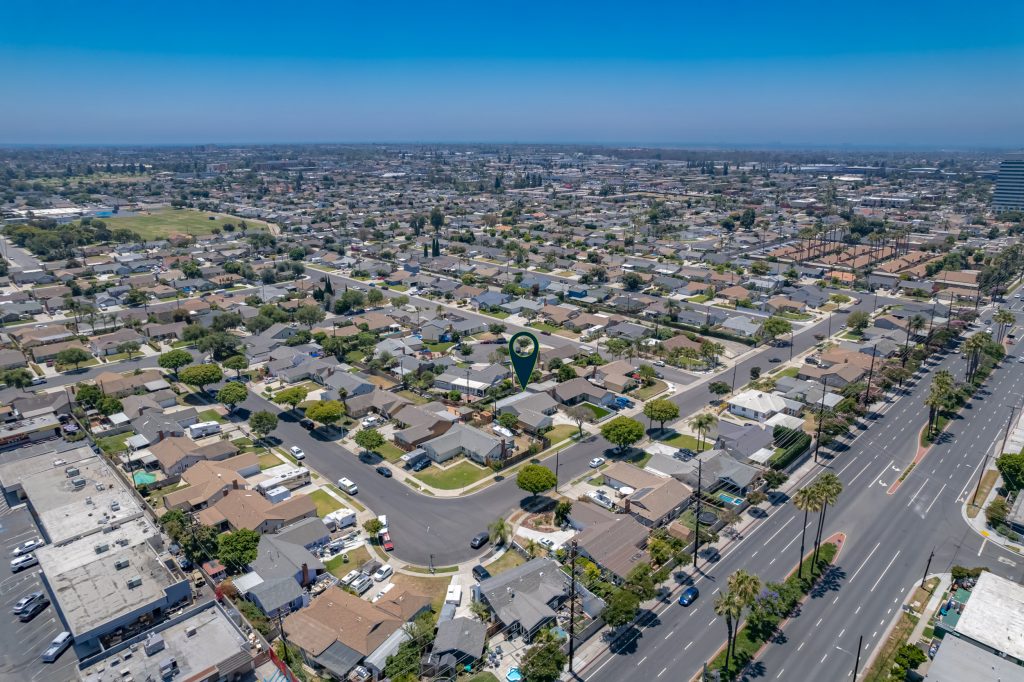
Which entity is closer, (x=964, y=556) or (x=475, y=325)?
(x=964, y=556)

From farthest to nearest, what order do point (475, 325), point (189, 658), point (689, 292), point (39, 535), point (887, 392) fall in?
point (689, 292) → point (475, 325) → point (887, 392) → point (39, 535) → point (189, 658)

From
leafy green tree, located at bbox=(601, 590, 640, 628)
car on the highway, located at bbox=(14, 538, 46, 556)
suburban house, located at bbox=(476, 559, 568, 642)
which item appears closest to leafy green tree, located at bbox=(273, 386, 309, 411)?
car on the highway, located at bbox=(14, 538, 46, 556)

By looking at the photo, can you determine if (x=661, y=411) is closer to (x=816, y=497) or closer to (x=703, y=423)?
(x=703, y=423)

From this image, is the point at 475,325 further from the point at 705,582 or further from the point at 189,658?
the point at 189,658

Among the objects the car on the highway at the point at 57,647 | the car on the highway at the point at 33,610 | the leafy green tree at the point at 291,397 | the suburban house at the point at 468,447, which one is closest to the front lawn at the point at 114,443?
the leafy green tree at the point at 291,397

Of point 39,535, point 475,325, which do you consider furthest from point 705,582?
point 475,325

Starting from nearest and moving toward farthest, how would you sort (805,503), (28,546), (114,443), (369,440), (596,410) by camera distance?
(805,503)
(28,546)
(369,440)
(114,443)
(596,410)

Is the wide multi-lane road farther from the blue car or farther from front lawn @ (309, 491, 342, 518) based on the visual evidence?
front lawn @ (309, 491, 342, 518)

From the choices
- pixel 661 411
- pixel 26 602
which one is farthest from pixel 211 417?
pixel 661 411
